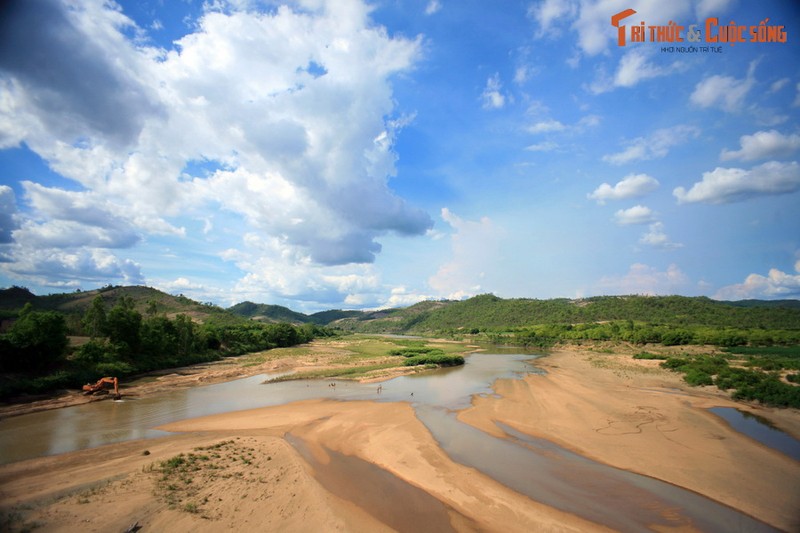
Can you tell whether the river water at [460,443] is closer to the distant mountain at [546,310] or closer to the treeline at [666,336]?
the treeline at [666,336]

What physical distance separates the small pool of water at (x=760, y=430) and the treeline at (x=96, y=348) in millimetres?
50355

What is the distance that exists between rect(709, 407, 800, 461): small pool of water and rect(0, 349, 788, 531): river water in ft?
31.6

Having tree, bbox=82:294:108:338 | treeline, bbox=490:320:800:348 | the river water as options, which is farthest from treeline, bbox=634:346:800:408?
tree, bbox=82:294:108:338

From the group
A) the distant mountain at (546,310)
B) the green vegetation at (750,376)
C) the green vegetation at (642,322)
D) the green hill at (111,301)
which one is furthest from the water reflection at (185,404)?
the green hill at (111,301)

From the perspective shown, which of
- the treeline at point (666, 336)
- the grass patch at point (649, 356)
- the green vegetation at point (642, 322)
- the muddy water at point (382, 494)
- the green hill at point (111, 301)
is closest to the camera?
the muddy water at point (382, 494)

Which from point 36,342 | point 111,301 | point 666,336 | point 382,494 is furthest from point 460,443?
point 111,301

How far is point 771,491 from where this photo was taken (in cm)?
1292

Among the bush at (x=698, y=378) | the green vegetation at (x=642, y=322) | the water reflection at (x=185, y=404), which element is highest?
the green vegetation at (x=642, y=322)

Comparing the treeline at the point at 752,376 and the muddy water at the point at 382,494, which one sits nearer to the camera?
the muddy water at the point at 382,494

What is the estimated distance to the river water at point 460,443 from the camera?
1172 centimetres

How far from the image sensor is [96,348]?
36250 millimetres

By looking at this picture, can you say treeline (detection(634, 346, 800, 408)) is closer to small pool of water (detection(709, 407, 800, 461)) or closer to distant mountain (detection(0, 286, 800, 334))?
small pool of water (detection(709, 407, 800, 461))

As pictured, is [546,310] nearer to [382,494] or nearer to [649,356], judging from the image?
[649,356]

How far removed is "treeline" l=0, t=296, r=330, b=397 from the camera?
94.7 ft
